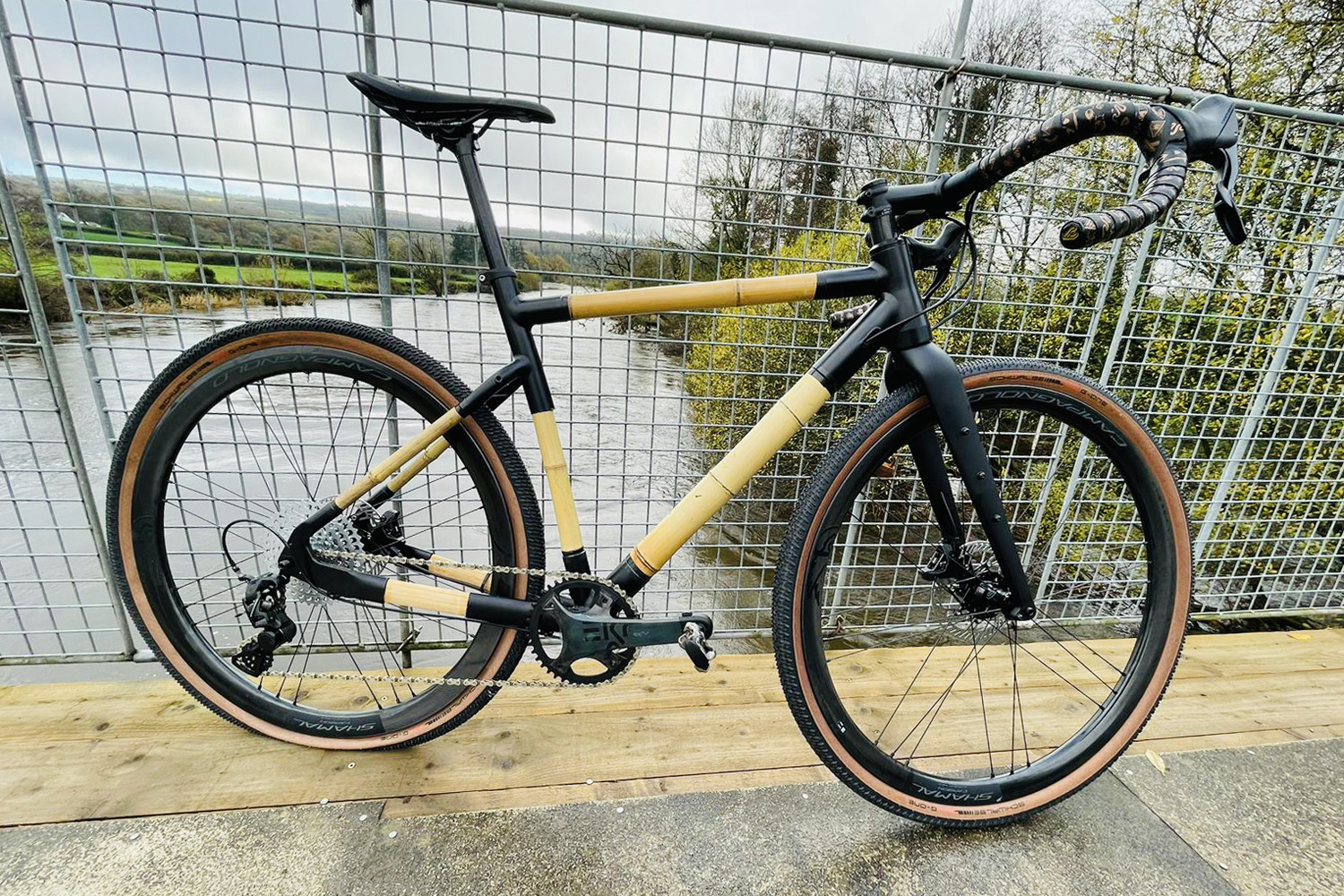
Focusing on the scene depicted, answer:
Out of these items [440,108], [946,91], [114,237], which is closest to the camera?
[440,108]

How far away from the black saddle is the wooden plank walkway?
1280 millimetres

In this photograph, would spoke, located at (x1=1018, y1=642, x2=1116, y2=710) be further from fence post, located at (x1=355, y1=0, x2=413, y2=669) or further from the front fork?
fence post, located at (x1=355, y1=0, x2=413, y2=669)

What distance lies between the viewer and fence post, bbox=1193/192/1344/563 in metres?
1.76

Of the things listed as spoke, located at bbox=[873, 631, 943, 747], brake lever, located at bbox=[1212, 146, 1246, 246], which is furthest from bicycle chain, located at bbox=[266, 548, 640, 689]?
brake lever, located at bbox=[1212, 146, 1246, 246]

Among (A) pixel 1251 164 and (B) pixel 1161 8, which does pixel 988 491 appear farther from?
(B) pixel 1161 8

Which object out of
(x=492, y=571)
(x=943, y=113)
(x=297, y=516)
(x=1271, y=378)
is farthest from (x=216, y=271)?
(x=1271, y=378)

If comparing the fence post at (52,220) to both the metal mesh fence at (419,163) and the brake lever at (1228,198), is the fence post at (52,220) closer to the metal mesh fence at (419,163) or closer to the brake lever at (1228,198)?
the metal mesh fence at (419,163)

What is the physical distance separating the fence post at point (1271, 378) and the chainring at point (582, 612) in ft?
6.24

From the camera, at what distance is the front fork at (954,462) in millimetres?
1000

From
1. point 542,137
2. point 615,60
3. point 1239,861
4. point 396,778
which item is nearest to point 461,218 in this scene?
point 542,137

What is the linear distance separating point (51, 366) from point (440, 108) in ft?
3.49

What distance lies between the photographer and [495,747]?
128cm

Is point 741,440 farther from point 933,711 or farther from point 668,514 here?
point 933,711

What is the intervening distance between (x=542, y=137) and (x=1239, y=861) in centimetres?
211
